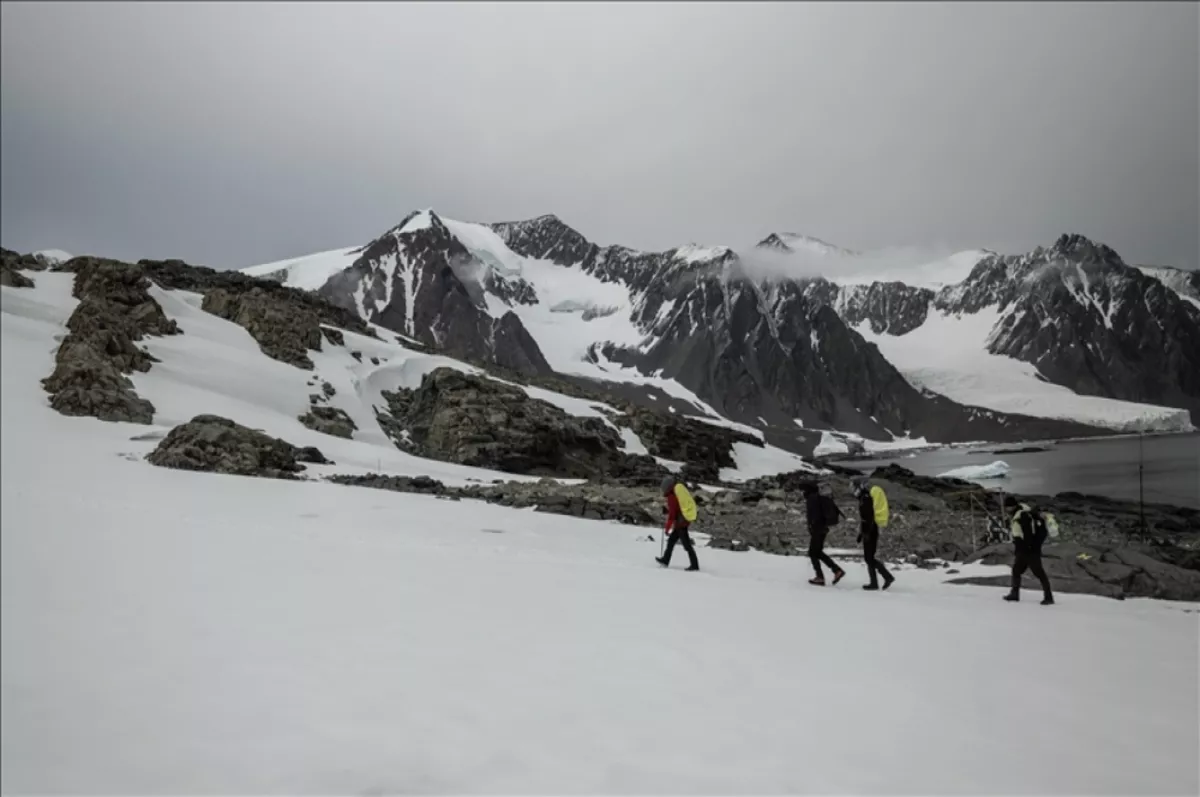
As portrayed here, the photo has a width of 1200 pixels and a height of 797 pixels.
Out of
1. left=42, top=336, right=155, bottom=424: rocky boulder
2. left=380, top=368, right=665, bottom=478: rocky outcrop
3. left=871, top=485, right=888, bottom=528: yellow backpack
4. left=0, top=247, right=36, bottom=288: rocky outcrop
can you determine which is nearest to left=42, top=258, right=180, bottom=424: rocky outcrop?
left=42, top=336, right=155, bottom=424: rocky boulder

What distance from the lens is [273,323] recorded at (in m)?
52.4

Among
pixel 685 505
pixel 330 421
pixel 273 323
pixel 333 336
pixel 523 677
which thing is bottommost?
pixel 523 677

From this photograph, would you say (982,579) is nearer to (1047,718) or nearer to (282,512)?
(1047,718)

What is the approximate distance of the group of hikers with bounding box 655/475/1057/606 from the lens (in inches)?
469

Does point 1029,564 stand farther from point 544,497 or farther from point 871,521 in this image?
point 544,497

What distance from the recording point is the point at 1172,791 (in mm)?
4801

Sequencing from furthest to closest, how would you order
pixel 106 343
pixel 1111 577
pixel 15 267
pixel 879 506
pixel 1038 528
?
pixel 15 267 < pixel 106 343 < pixel 1111 577 < pixel 879 506 < pixel 1038 528

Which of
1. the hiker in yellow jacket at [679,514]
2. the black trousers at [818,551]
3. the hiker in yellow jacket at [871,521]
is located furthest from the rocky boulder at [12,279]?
the hiker in yellow jacket at [871,521]

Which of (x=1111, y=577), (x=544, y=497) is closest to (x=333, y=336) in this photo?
(x=544, y=497)

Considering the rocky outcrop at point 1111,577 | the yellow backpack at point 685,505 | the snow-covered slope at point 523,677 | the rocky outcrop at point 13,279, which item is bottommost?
the snow-covered slope at point 523,677

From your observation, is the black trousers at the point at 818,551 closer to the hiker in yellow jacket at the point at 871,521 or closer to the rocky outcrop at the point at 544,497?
the hiker in yellow jacket at the point at 871,521

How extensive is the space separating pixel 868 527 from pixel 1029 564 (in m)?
2.85

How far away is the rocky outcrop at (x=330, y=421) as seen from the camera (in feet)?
133

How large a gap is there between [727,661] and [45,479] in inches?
739
